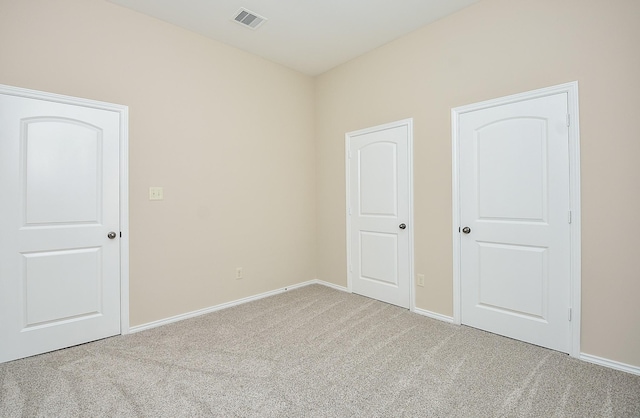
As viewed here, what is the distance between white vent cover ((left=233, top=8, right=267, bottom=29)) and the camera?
2895 mm

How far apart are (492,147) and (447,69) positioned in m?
0.89

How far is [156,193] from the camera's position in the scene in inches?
118

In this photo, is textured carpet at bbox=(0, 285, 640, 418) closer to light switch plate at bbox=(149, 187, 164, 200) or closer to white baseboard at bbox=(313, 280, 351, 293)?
white baseboard at bbox=(313, 280, 351, 293)

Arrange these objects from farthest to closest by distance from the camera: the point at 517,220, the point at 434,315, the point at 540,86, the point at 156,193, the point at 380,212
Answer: the point at 380,212, the point at 434,315, the point at 156,193, the point at 517,220, the point at 540,86

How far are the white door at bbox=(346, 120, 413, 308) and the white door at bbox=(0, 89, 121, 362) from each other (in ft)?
8.31

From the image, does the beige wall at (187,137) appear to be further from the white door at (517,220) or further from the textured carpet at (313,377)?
the white door at (517,220)

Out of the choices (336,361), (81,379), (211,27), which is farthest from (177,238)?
(211,27)

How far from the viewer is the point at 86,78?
8.57ft

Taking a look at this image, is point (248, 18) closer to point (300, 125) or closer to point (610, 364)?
point (300, 125)

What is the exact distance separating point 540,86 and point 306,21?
217 centimetres

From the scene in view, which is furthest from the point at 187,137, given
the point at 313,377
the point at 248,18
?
the point at 313,377

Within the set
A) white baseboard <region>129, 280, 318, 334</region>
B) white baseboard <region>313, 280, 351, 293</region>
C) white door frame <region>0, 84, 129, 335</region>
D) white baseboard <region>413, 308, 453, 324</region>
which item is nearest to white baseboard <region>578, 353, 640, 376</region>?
white baseboard <region>413, 308, 453, 324</region>

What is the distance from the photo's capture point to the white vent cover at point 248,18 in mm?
2895

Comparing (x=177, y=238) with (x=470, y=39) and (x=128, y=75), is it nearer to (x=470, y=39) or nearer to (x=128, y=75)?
(x=128, y=75)
